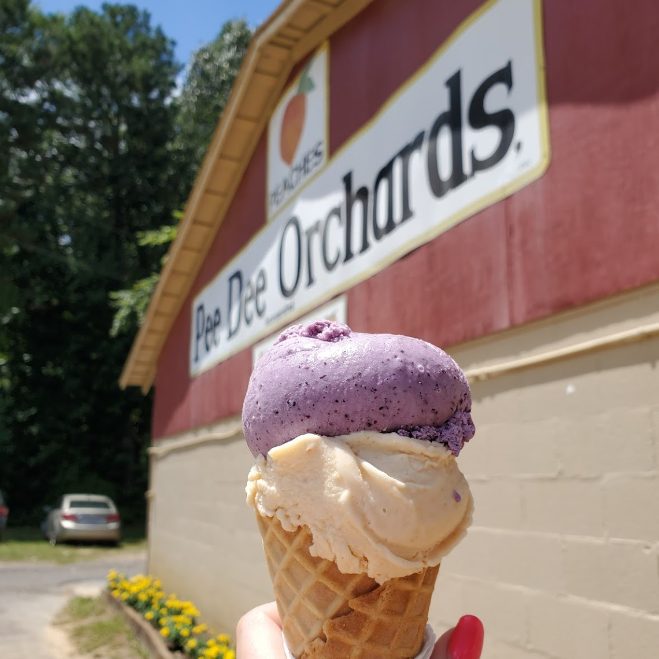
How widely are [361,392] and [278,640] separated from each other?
832mm

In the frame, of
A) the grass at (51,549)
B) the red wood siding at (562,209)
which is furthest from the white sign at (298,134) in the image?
the grass at (51,549)

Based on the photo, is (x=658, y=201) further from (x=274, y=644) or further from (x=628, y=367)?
(x=274, y=644)

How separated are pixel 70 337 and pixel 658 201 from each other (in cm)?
2661

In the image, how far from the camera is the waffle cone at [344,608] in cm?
195

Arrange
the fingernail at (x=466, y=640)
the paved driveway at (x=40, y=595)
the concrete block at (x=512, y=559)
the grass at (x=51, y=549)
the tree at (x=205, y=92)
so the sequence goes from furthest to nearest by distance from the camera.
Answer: the tree at (x=205, y=92)
the grass at (x=51, y=549)
the paved driveway at (x=40, y=595)
the concrete block at (x=512, y=559)
the fingernail at (x=466, y=640)

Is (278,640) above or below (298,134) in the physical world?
below

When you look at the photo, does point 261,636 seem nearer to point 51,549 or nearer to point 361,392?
point 361,392

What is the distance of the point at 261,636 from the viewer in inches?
85.0

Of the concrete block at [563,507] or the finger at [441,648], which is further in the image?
the concrete block at [563,507]

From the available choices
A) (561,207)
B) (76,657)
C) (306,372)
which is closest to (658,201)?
(561,207)

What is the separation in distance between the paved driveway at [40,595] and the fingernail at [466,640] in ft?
25.4

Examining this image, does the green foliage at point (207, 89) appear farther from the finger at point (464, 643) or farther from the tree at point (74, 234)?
A: the finger at point (464, 643)

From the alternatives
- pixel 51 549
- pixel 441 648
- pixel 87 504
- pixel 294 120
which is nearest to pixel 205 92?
pixel 87 504

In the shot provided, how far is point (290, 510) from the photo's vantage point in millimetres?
1980
